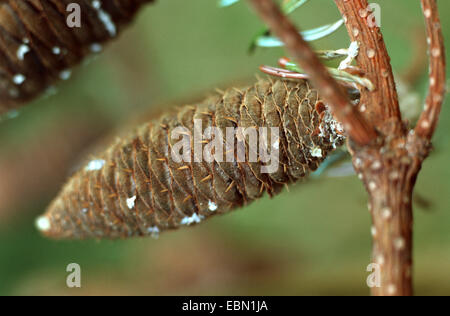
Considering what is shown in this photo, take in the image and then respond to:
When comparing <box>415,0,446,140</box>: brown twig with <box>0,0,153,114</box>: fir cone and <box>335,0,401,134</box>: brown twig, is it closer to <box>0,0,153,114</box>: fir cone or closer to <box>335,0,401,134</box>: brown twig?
<box>335,0,401,134</box>: brown twig

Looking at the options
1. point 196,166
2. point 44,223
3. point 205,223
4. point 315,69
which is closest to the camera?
point 315,69

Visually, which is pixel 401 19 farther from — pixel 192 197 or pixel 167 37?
pixel 192 197

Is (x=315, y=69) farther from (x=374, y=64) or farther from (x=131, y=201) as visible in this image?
(x=131, y=201)

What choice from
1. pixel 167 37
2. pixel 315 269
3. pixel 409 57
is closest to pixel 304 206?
pixel 315 269

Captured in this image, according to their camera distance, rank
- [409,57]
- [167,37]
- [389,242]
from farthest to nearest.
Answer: [167,37]
[409,57]
[389,242]

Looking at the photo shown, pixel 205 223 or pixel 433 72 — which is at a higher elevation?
pixel 205 223

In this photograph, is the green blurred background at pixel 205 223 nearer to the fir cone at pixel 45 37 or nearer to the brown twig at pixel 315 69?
the fir cone at pixel 45 37

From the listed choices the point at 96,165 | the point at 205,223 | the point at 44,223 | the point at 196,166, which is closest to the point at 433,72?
the point at 196,166
